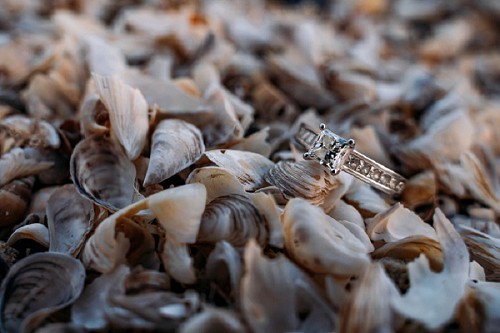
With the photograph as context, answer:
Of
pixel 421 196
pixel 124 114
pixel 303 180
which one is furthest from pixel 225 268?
pixel 421 196

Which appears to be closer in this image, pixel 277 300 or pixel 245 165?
pixel 277 300

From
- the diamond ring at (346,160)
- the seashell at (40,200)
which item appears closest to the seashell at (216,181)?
the diamond ring at (346,160)

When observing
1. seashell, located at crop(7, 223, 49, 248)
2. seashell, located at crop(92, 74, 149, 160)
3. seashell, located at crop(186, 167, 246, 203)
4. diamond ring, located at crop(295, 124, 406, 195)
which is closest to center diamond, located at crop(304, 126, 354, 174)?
diamond ring, located at crop(295, 124, 406, 195)

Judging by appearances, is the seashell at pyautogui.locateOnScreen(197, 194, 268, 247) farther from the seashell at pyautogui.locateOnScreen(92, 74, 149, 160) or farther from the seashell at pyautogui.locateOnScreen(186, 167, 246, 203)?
the seashell at pyautogui.locateOnScreen(92, 74, 149, 160)

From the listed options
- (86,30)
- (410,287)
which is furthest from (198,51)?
(410,287)

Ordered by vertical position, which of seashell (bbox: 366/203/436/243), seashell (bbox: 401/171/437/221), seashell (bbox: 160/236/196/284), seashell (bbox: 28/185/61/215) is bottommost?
seashell (bbox: 28/185/61/215)

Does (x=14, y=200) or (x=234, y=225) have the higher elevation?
(x=234, y=225)

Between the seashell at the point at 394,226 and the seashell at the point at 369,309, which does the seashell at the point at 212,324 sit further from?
the seashell at the point at 394,226

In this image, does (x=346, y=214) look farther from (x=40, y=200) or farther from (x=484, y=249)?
(x=40, y=200)
